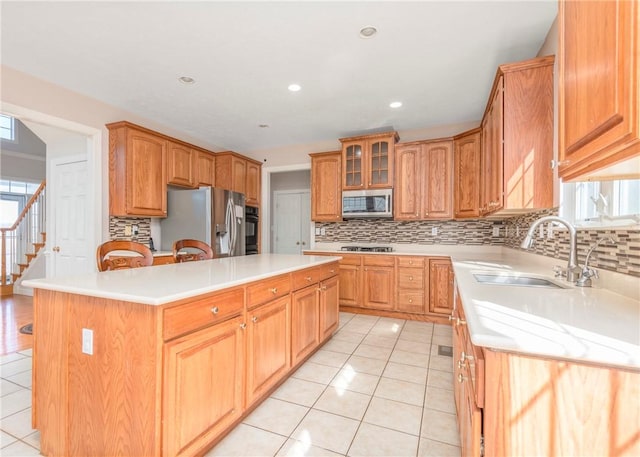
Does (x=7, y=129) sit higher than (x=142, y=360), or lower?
higher

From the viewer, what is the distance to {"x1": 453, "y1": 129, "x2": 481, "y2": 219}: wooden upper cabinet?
11.7 ft

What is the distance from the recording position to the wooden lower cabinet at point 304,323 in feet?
7.28

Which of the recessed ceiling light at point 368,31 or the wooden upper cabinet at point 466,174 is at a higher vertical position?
the recessed ceiling light at point 368,31

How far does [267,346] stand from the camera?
6.15 ft

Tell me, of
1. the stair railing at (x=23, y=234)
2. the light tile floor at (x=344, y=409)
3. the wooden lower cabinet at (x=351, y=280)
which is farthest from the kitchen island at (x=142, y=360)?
the stair railing at (x=23, y=234)

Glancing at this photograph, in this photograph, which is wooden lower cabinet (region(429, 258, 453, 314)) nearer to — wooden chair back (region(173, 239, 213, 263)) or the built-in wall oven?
wooden chair back (region(173, 239, 213, 263))

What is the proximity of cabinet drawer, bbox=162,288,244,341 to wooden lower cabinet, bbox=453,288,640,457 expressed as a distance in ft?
3.63

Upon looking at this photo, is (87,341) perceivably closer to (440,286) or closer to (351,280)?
(351,280)

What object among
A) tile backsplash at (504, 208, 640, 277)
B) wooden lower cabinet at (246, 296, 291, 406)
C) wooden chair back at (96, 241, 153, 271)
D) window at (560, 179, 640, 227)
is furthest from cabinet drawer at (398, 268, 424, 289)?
wooden chair back at (96, 241, 153, 271)

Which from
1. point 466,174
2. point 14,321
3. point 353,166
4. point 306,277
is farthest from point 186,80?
point 14,321

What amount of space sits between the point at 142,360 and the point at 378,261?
310 centimetres

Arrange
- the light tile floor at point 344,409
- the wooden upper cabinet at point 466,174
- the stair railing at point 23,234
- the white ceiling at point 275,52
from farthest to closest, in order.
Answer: the stair railing at point 23,234 → the wooden upper cabinet at point 466,174 → the white ceiling at point 275,52 → the light tile floor at point 344,409

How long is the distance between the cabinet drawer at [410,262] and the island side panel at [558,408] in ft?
10.0

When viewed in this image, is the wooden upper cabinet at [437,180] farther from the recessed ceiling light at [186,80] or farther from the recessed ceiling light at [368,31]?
the recessed ceiling light at [186,80]
